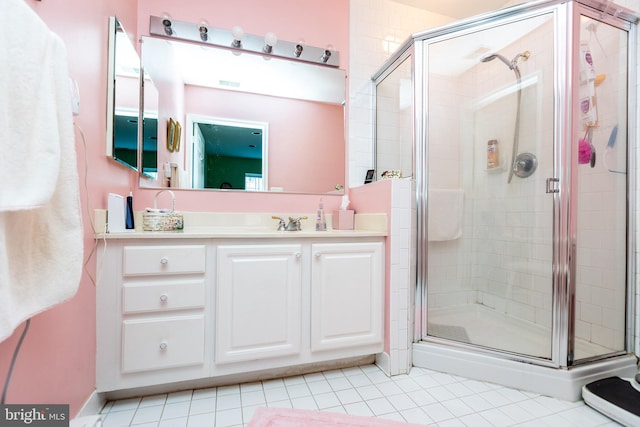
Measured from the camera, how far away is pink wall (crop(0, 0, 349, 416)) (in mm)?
876

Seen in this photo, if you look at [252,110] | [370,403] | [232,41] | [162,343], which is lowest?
[370,403]

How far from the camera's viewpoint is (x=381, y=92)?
7.25 feet

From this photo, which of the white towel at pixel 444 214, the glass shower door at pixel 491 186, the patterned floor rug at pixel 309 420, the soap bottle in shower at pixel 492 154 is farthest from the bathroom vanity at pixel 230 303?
the soap bottle in shower at pixel 492 154

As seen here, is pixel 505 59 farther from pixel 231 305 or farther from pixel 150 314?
pixel 150 314

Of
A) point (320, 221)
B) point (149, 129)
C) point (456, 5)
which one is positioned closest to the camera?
point (149, 129)

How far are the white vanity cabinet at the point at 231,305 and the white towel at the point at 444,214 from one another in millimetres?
443

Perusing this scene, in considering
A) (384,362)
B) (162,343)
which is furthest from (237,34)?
(384,362)

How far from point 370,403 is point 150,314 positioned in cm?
113

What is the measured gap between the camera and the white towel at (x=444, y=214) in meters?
1.85

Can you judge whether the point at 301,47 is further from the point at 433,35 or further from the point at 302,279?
the point at 302,279

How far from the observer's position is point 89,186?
1165 millimetres

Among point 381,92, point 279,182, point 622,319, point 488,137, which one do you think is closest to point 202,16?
point 279,182

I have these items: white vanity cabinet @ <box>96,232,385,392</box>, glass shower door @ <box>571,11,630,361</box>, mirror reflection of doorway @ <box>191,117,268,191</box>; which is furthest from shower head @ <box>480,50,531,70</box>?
mirror reflection of doorway @ <box>191,117,268,191</box>

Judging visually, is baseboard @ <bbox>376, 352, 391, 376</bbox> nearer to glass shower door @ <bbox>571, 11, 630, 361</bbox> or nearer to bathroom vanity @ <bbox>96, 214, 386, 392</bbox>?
bathroom vanity @ <bbox>96, 214, 386, 392</bbox>
